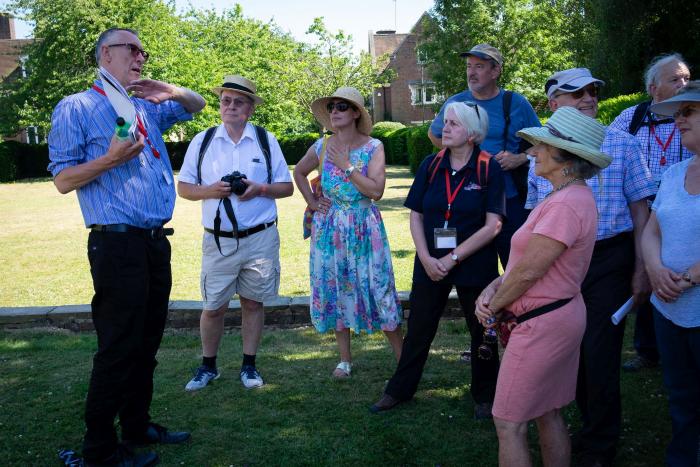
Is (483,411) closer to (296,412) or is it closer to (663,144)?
(296,412)

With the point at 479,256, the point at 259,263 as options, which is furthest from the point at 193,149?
the point at 479,256

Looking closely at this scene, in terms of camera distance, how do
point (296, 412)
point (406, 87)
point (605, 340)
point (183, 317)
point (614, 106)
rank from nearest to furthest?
point (605, 340)
point (296, 412)
point (183, 317)
point (614, 106)
point (406, 87)

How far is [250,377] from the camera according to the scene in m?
4.98

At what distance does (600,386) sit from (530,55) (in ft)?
91.6

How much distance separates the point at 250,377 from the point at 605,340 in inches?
102

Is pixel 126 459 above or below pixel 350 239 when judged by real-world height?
below

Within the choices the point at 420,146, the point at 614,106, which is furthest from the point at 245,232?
the point at 420,146

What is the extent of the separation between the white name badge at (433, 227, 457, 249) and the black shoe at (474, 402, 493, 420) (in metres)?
1.06

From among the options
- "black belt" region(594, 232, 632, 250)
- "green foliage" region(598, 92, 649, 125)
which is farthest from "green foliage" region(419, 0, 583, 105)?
"black belt" region(594, 232, 632, 250)

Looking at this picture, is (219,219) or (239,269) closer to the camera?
(219,219)

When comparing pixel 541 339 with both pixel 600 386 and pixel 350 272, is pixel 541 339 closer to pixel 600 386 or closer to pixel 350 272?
pixel 600 386

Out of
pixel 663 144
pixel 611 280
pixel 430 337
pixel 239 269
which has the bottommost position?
pixel 430 337

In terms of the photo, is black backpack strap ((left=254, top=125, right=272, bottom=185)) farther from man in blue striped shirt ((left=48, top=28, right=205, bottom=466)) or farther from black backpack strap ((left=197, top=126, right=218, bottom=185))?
man in blue striped shirt ((left=48, top=28, right=205, bottom=466))

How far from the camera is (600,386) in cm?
360
